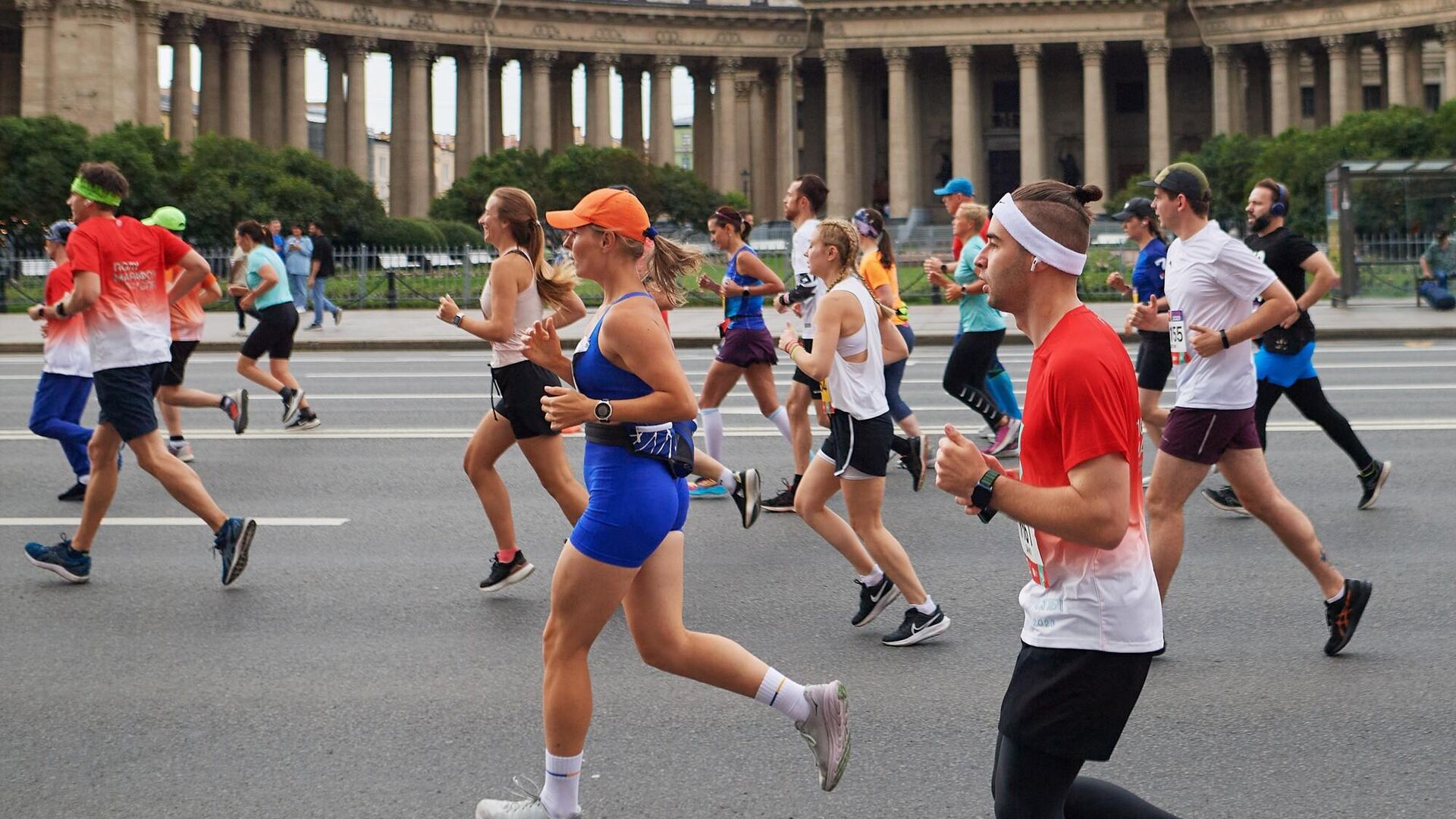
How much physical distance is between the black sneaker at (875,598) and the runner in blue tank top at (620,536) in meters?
2.23

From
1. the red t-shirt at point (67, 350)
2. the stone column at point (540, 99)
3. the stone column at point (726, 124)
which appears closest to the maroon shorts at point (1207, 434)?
the red t-shirt at point (67, 350)

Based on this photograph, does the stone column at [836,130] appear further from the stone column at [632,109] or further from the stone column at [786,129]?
the stone column at [632,109]

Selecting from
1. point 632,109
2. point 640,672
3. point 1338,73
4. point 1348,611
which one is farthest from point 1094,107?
point 640,672

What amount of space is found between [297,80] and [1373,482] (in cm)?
6714

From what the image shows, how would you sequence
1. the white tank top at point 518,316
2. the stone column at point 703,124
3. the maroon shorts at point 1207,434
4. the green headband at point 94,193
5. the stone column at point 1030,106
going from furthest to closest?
the stone column at point 703,124
the stone column at point 1030,106
the green headband at point 94,193
the white tank top at point 518,316
the maroon shorts at point 1207,434

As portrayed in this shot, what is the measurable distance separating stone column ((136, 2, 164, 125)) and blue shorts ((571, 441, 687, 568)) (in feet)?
197

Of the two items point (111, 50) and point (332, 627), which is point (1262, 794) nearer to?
point (332, 627)

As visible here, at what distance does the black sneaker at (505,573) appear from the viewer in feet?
28.0

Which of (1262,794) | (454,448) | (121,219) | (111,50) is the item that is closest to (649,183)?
(111,50)

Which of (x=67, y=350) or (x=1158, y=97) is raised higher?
(x=1158, y=97)

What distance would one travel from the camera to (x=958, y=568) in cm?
909

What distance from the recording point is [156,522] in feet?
35.2

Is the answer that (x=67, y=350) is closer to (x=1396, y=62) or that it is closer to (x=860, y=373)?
(x=860, y=373)

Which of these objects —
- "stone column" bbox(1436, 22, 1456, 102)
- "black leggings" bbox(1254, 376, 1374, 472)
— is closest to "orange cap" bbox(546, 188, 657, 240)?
"black leggings" bbox(1254, 376, 1374, 472)
